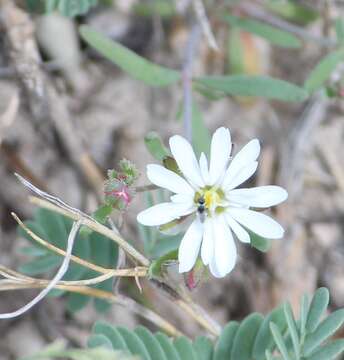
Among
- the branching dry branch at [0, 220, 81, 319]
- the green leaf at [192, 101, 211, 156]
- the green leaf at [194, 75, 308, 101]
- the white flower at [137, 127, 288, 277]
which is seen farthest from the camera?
the green leaf at [192, 101, 211, 156]

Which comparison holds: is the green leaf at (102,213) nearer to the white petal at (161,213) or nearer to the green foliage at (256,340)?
the white petal at (161,213)

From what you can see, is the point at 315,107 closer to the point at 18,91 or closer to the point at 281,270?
the point at 281,270

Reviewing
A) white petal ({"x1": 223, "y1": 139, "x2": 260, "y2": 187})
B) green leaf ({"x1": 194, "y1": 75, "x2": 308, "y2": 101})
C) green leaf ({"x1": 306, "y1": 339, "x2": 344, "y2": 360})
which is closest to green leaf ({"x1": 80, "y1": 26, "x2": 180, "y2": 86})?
green leaf ({"x1": 194, "y1": 75, "x2": 308, "y2": 101})

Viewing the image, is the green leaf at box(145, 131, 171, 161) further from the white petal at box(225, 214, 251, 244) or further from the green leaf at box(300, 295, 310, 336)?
the green leaf at box(300, 295, 310, 336)

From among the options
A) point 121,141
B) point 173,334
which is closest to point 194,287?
point 173,334

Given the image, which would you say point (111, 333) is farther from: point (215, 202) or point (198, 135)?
point (198, 135)

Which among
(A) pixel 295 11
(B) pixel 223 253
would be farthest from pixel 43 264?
(A) pixel 295 11
